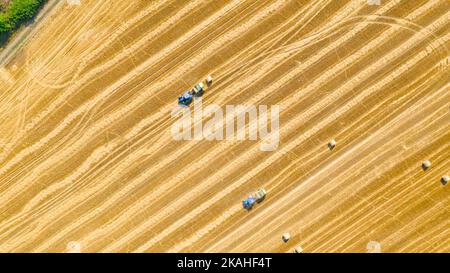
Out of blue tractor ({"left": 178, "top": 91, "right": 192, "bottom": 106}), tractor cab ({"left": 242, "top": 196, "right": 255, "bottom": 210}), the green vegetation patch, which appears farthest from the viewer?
tractor cab ({"left": 242, "top": 196, "right": 255, "bottom": 210})

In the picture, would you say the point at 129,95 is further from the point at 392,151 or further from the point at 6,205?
the point at 392,151

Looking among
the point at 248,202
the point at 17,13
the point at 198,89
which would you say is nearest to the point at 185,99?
the point at 198,89

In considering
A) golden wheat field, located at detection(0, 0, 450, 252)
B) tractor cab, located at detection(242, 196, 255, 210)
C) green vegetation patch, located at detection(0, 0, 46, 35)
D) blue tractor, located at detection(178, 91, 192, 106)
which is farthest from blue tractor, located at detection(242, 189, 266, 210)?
green vegetation patch, located at detection(0, 0, 46, 35)

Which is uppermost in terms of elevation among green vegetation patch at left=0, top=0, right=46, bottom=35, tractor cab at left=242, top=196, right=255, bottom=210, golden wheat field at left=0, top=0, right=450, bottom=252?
green vegetation patch at left=0, top=0, right=46, bottom=35

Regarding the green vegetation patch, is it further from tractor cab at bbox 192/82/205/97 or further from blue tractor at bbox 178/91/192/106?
tractor cab at bbox 192/82/205/97

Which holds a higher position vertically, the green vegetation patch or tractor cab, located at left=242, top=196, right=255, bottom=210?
the green vegetation patch

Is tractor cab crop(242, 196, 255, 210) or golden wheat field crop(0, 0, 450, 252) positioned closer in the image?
golden wheat field crop(0, 0, 450, 252)

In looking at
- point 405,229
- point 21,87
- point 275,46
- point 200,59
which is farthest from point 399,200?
point 21,87

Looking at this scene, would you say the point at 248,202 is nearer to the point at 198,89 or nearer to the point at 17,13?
the point at 198,89

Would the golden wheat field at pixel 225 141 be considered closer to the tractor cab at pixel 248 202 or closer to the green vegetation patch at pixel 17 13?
the tractor cab at pixel 248 202
